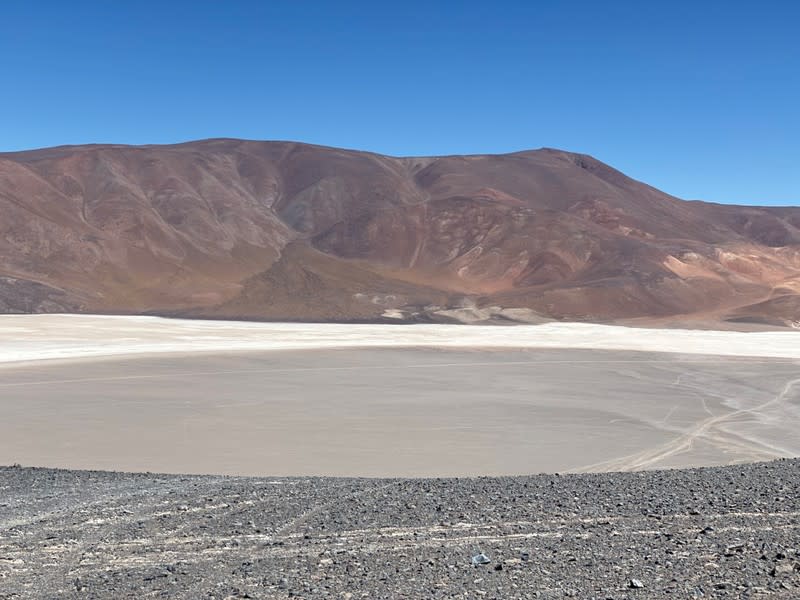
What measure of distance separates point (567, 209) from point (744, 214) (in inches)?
1483

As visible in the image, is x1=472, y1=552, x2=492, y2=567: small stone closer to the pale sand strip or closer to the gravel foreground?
the gravel foreground

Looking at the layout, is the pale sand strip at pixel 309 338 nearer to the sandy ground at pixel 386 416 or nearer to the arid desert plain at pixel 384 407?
the arid desert plain at pixel 384 407

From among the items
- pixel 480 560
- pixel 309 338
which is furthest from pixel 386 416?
pixel 309 338

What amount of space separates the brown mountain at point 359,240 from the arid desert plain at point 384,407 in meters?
34.0

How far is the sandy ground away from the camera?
1469cm

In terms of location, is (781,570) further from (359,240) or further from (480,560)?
(359,240)

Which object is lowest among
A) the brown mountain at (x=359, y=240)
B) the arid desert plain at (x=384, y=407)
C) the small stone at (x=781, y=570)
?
the arid desert plain at (x=384, y=407)

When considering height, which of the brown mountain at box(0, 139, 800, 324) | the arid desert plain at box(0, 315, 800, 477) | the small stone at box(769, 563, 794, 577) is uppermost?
the brown mountain at box(0, 139, 800, 324)

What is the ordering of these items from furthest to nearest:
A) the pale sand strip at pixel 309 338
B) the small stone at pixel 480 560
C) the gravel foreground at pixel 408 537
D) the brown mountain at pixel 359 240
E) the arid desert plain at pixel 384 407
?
1. the brown mountain at pixel 359 240
2. the pale sand strip at pixel 309 338
3. the arid desert plain at pixel 384 407
4. the small stone at pixel 480 560
5. the gravel foreground at pixel 408 537

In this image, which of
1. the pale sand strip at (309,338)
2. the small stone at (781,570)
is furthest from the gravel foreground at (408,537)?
the pale sand strip at (309,338)

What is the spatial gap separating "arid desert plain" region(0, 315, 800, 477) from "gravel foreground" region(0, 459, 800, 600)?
3.41 metres

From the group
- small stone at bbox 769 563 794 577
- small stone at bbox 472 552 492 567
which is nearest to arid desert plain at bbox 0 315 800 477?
small stone at bbox 472 552 492 567

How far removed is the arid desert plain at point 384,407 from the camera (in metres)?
14.8

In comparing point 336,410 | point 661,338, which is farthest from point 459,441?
point 661,338
